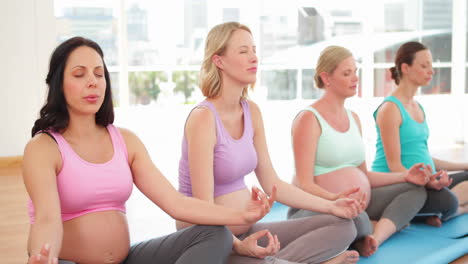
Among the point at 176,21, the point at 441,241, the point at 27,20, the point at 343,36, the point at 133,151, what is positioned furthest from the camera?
the point at 343,36

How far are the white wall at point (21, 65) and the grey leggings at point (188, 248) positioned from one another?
442 cm

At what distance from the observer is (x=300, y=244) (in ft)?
7.95

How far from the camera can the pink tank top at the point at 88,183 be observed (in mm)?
1862

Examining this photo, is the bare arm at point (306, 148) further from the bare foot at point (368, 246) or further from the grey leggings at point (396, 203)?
the bare foot at point (368, 246)

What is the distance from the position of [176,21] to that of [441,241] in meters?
6.05

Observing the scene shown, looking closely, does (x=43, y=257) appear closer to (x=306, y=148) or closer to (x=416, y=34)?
(x=306, y=148)

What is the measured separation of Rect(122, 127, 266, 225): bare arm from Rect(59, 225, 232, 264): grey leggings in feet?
0.12

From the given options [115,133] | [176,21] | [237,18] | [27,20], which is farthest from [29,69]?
[115,133]

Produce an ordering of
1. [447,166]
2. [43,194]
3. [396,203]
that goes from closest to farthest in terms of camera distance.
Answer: [43,194]
[396,203]
[447,166]

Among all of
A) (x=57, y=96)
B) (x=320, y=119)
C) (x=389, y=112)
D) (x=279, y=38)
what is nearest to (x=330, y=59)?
(x=320, y=119)

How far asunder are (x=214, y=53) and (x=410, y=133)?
139 cm

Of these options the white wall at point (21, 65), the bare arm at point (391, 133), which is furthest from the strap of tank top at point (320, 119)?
the white wall at point (21, 65)

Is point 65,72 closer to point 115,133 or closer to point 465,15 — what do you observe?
point 115,133

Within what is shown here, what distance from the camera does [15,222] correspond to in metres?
3.64
